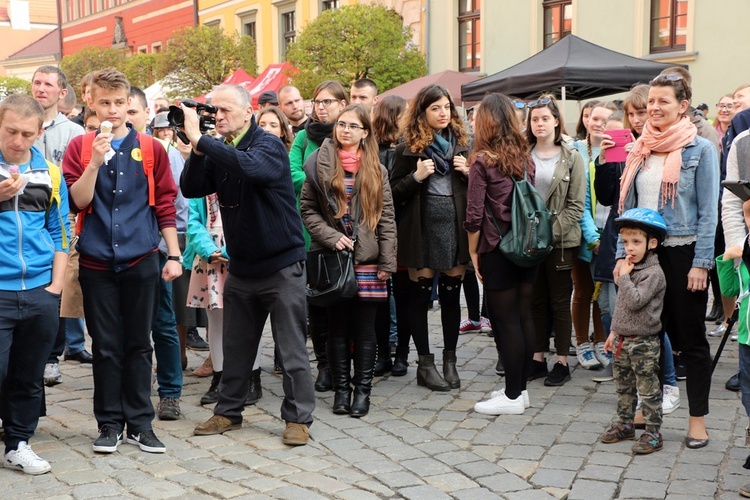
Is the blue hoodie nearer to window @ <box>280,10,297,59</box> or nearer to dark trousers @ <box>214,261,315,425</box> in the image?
dark trousers @ <box>214,261,315,425</box>

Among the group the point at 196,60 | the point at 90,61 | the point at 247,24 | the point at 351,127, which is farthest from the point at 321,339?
the point at 90,61

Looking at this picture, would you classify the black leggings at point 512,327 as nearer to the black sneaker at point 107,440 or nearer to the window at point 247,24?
the black sneaker at point 107,440

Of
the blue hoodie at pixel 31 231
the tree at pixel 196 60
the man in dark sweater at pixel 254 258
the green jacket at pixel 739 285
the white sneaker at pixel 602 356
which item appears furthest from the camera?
the tree at pixel 196 60

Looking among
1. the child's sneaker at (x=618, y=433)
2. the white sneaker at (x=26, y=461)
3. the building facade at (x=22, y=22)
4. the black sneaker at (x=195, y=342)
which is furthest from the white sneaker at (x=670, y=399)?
the building facade at (x=22, y=22)

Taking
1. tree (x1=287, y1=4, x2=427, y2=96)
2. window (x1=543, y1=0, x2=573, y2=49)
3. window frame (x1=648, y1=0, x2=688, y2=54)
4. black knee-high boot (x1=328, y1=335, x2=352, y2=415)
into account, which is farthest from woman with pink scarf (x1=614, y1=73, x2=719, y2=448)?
tree (x1=287, y1=4, x2=427, y2=96)

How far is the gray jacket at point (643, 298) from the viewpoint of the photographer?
4.95 meters

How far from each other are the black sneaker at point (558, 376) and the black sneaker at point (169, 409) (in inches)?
99.1

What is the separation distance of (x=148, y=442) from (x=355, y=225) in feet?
6.14

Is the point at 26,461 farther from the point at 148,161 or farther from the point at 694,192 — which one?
the point at 694,192

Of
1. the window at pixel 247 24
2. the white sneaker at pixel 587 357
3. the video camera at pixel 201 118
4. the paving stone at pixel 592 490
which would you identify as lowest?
the paving stone at pixel 592 490

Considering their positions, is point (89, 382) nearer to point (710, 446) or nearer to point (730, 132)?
point (710, 446)

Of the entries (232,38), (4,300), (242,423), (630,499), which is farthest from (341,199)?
(232,38)

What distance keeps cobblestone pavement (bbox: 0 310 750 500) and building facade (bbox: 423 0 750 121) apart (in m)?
10.2

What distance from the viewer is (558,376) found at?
6.46 metres
